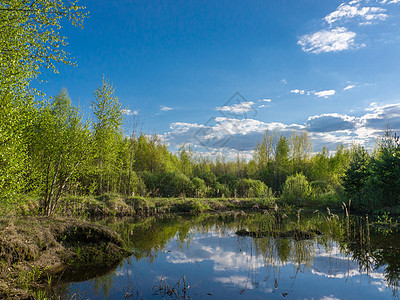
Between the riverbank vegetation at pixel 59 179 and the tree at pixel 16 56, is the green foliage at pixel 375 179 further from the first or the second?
the tree at pixel 16 56

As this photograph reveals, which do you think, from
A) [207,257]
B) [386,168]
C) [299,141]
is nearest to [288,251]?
[207,257]

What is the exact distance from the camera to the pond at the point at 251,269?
5.96 m

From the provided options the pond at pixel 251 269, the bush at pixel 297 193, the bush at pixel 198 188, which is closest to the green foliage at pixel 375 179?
the bush at pixel 297 193

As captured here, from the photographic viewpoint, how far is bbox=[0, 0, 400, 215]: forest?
7449 mm

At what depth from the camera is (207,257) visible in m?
8.84

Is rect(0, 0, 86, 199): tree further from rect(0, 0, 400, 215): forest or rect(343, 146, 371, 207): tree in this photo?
rect(343, 146, 371, 207): tree

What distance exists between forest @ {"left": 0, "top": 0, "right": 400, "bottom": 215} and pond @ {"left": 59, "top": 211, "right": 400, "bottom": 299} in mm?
4056

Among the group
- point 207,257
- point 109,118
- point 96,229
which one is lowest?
point 207,257

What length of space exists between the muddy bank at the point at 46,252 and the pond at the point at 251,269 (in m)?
0.54

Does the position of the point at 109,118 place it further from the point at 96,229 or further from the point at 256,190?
the point at 256,190

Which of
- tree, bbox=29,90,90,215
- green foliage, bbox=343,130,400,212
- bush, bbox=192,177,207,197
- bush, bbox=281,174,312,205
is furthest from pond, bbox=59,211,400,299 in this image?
bush, bbox=192,177,207,197

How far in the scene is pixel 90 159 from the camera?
39.3 feet

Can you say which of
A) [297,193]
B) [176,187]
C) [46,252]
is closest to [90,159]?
[46,252]

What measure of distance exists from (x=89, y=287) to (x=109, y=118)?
8303 mm
